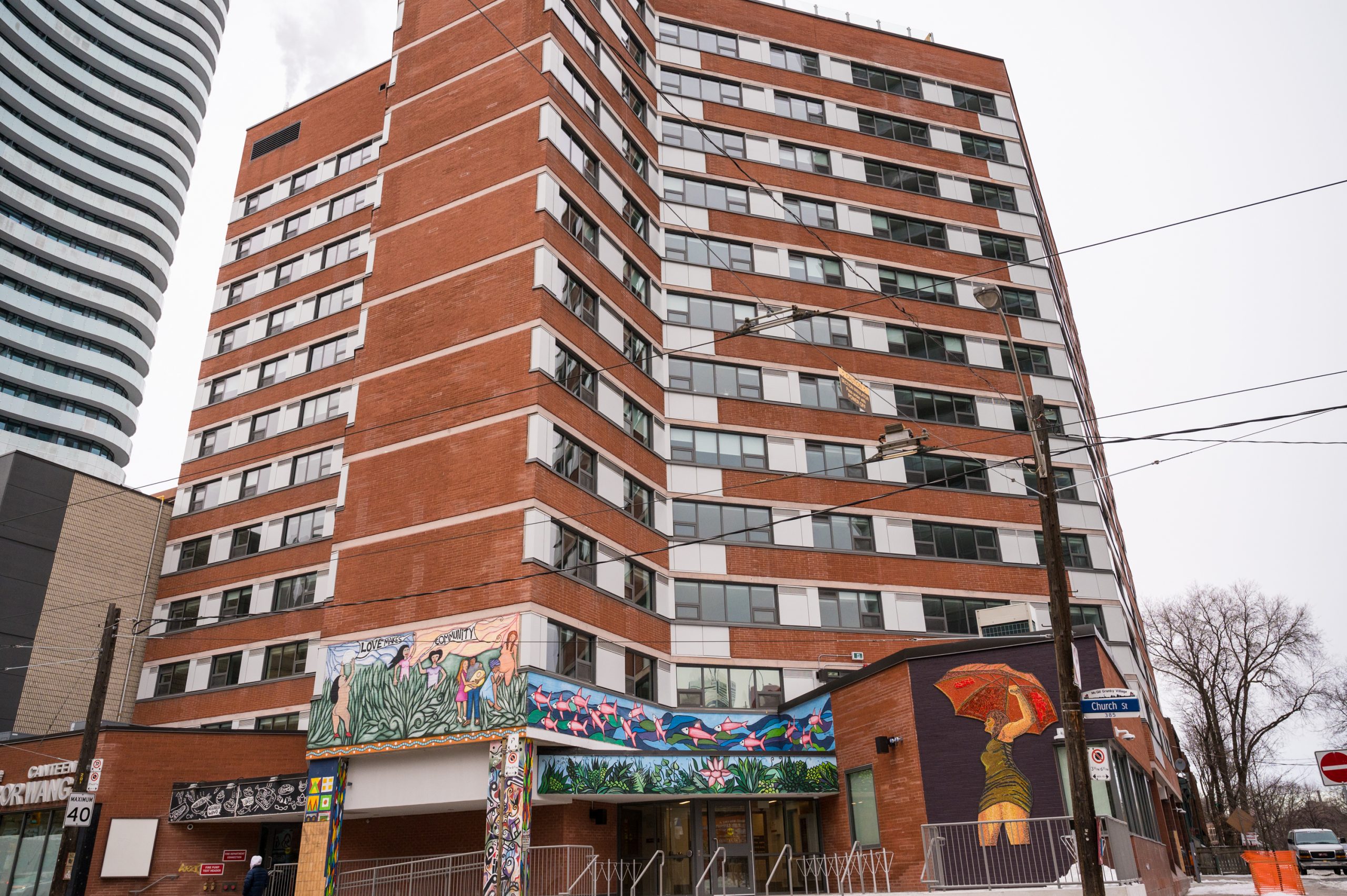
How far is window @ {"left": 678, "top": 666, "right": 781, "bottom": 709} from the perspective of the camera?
111 ft

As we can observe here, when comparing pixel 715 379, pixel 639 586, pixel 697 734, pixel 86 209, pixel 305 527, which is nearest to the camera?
pixel 697 734

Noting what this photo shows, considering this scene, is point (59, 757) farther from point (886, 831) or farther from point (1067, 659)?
point (1067, 659)

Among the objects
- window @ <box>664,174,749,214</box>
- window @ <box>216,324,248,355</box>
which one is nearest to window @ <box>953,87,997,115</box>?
window @ <box>664,174,749,214</box>

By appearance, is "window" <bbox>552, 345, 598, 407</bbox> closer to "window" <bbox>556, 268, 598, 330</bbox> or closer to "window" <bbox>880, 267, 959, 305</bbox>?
"window" <bbox>556, 268, 598, 330</bbox>

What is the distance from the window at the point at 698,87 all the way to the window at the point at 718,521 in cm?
2027

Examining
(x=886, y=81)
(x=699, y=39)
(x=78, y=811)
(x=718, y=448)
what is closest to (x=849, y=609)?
(x=718, y=448)

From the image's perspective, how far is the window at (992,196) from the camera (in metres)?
47.9

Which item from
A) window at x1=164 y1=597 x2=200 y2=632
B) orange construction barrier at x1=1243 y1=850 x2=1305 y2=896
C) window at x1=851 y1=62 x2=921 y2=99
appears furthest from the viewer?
window at x1=851 y1=62 x2=921 y2=99

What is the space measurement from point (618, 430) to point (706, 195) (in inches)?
574

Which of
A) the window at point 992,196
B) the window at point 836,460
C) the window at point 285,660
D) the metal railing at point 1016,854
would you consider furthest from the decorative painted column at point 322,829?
the window at point 992,196

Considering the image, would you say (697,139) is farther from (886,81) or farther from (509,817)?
(509,817)

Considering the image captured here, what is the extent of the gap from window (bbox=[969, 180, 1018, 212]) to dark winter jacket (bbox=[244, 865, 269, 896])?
40.9m

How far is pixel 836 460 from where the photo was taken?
130 ft

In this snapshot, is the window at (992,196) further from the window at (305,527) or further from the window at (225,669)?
the window at (225,669)
